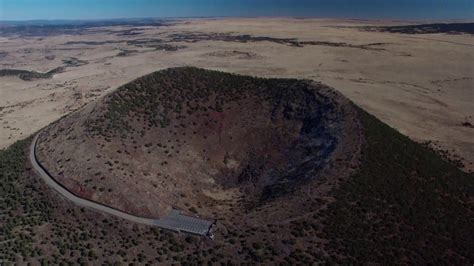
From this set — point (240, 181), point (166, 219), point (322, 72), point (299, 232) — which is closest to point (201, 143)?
point (240, 181)

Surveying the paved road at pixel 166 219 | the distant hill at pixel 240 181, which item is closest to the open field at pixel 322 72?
the distant hill at pixel 240 181

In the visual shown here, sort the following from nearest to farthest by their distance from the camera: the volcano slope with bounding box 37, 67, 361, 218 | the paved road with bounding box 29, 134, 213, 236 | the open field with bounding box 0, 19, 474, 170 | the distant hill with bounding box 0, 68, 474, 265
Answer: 1. the distant hill with bounding box 0, 68, 474, 265
2. the paved road with bounding box 29, 134, 213, 236
3. the volcano slope with bounding box 37, 67, 361, 218
4. the open field with bounding box 0, 19, 474, 170

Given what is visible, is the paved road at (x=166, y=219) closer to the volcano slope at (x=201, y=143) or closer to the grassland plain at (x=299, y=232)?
the volcano slope at (x=201, y=143)

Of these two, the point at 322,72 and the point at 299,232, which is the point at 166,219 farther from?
the point at 322,72

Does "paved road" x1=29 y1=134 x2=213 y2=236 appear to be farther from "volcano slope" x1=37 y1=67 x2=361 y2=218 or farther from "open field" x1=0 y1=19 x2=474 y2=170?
"open field" x1=0 y1=19 x2=474 y2=170

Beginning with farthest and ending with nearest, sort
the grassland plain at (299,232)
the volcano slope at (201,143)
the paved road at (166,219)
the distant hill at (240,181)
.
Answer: the volcano slope at (201,143) → the paved road at (166,219) → the distant hill at (240,181) → the grassland plain at (299,232)

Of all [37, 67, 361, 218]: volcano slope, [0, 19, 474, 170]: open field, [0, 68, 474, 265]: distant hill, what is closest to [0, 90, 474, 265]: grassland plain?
[0, 68, 474, 265]: distant hill
